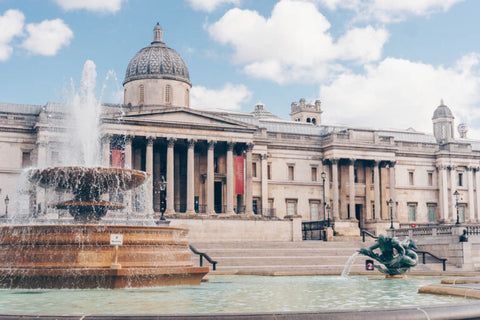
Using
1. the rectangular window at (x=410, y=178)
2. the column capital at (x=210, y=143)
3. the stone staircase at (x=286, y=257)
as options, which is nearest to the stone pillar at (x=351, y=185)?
the rectangular window at (x=410, y=178)

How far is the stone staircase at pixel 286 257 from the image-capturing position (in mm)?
35219

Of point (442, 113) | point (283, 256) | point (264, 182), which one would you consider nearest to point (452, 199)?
point (442, 113)

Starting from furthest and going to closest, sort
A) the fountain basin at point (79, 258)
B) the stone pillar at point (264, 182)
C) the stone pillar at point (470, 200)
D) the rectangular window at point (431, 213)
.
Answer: the stone pillar at point (470, 200) → the rectangular window at point (431, 213) → the stone pillar at point (264, 182) → the fountain basin at point (79, 258)

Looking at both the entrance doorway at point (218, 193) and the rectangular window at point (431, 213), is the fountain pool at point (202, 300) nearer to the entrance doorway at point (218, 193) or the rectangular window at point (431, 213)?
the entrance doorway at point (218, 193)

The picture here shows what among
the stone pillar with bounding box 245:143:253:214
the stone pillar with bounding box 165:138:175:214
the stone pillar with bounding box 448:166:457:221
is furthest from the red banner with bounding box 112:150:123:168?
the stone pillar with bounding box 448:166:457:221

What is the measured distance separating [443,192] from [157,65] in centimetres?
3526

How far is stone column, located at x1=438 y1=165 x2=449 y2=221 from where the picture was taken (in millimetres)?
71812

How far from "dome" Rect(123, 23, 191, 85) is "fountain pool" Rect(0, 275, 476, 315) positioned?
143 ft

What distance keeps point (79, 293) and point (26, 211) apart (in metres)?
39.8

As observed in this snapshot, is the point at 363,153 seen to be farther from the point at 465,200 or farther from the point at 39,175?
the point at 39,175

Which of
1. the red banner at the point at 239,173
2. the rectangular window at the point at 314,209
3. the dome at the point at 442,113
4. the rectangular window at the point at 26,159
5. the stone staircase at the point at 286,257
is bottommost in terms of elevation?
the stone staircase at the point at 286,257

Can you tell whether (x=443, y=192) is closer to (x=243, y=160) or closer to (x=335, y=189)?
(x=335, y=189)

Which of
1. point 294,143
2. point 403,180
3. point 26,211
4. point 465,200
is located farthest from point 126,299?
point 465,200

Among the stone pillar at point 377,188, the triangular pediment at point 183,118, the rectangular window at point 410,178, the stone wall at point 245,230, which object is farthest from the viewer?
the rectangular window at point 410,178
